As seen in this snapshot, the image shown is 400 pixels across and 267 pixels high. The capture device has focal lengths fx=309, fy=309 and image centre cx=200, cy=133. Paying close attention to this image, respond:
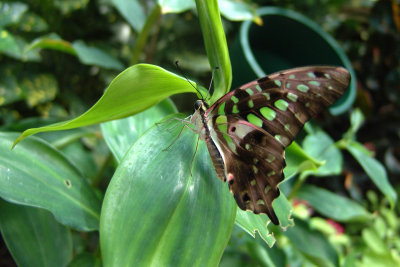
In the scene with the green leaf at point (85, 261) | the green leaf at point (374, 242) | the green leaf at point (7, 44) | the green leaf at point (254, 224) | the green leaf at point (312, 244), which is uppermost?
the green leaf at point (7, 44)

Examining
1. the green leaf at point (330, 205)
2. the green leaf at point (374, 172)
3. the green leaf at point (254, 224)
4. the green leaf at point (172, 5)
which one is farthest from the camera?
the green leaf at point (330, 205)

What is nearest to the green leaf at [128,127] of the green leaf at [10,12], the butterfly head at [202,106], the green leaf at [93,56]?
the butterfly head at [202,106]

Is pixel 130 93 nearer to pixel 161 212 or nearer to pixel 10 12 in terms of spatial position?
pixel 161 212

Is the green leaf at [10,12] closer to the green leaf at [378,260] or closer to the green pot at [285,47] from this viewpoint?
the green pot at [285,47]

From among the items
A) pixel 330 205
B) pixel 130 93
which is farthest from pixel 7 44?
pixel 330 205

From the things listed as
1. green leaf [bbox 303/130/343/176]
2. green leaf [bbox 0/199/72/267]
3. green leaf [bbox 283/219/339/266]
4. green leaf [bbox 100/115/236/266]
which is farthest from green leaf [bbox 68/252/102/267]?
green leaf [bbox 303/130/343/176]

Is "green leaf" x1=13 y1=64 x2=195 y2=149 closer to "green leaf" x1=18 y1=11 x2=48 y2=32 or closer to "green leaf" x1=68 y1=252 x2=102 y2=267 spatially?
"green leaf" x1=68 y1=252 x2=102 y2=267
